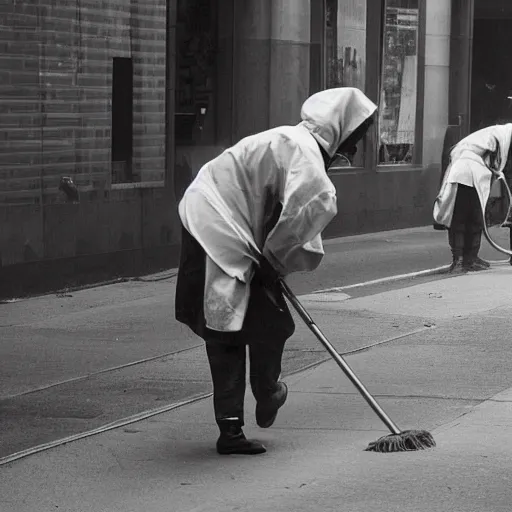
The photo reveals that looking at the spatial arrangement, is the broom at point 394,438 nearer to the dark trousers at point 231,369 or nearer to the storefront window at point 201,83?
the dark trousers at point 231,369

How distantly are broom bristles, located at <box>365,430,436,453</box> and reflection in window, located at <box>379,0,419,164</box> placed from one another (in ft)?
46.2

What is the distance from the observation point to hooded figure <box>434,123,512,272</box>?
14742mm

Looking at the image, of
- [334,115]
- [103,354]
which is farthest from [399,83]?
[334,115]

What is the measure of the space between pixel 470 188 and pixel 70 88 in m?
4.05

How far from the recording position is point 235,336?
6.72m

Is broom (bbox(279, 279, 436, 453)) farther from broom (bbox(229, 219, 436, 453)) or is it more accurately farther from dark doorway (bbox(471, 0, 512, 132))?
dark doorway (bbox(471, 0, 512, 132))

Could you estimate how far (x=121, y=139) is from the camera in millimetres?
14445

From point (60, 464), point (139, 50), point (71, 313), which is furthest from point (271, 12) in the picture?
point (60, 464)

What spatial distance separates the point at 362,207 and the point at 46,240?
7420 millimetres

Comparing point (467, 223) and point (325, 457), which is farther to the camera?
point (467, 223)

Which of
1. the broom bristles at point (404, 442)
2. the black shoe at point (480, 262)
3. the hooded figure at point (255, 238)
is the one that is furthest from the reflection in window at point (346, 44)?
the broom bristles at point (404, 442)

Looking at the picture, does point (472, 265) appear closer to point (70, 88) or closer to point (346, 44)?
point (70, 88)

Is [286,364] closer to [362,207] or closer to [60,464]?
[60,464]

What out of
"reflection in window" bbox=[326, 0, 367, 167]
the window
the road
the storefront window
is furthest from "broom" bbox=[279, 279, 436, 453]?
"reflection in window" bbox=[326, 0, 367, 167]
